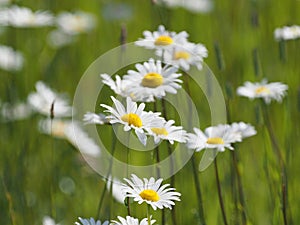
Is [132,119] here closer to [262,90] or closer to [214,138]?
[214,138]

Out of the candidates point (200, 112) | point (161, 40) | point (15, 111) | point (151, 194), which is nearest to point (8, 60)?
point (15, 111)

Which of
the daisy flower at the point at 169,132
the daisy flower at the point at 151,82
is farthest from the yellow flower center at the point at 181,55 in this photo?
the daisy flower at the point at 169,132

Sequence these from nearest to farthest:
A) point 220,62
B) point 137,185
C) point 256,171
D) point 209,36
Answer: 1. point 137,185
2. point 220,62
3. point 256,171
4. point 209,36

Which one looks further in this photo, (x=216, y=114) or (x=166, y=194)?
(x=216, y=114)

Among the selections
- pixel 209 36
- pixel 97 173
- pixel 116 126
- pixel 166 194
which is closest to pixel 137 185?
pixel 166 194

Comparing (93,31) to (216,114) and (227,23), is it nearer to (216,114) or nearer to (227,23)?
(227,23)
